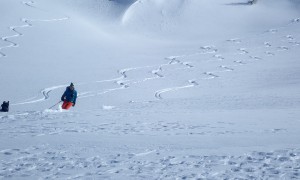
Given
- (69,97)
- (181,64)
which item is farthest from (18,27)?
(69,97)

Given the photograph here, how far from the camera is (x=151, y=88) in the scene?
19.3 m

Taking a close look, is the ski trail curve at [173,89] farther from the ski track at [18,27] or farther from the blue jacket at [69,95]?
the ski track at [18,27]

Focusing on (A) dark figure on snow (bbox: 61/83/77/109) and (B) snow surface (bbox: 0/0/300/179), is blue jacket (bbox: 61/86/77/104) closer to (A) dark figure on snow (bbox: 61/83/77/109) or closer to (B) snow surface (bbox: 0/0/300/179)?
(A) dark figure on snow (bbox: 61/83/77/109)

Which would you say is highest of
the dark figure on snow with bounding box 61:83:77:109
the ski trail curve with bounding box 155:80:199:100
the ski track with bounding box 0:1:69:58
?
the ski track with bounding box 0:1:69:58

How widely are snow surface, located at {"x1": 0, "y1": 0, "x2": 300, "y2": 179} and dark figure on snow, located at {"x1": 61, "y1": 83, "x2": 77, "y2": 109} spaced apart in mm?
285

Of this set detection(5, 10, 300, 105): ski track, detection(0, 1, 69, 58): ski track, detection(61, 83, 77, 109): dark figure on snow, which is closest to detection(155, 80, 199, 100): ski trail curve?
detection(5, 10, 300, 105): ski track

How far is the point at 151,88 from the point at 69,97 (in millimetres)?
6294

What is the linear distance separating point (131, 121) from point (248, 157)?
4338 mm

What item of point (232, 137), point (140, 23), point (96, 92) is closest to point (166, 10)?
point (140, 23)

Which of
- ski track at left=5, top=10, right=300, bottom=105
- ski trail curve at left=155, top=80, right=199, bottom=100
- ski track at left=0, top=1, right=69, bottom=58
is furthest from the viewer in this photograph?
ski track at left=0, top=1, right=69, bottom=58

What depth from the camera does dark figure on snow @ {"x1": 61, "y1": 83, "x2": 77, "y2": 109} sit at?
13586 mm

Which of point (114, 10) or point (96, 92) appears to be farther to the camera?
point (114, 10)

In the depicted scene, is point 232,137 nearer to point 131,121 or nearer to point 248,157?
point 248,157

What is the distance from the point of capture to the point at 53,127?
30.5 ft
